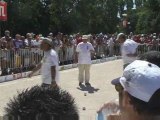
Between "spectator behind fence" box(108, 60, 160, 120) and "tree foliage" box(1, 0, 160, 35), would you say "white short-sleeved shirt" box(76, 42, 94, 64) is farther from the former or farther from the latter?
"tree foliage" box(1, 0, 160, 35)

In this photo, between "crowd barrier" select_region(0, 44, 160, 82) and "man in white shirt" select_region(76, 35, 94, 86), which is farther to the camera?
"crowd barrier" select_region(0, 44, 160, 82)

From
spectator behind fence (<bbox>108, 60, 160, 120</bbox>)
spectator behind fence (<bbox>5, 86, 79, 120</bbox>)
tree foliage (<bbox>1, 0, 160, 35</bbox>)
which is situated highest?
tree foliage (<bbox>1, 0, 160, 35</bbox>)

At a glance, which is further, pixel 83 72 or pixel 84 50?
pixel 83 72

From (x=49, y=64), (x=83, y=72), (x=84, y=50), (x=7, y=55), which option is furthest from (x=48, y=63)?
(x=7, y=55)

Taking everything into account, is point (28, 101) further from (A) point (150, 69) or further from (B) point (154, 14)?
(B) point (154, 14)

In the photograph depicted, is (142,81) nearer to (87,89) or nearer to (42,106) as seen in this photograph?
(42,106)

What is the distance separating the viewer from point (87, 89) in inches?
596

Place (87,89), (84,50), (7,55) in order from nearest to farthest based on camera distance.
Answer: (87,89), (84,50), (7,55)

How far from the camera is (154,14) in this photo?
60.2 meters

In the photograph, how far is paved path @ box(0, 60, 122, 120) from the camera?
1166 centimetres

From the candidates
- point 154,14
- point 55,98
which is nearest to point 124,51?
point 55,98

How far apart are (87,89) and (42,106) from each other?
1237 centimetres

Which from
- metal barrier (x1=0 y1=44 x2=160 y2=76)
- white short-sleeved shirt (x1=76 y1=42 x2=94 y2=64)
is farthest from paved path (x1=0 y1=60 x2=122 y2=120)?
white short-sleeved shirt (x1=76 y1=42 x2=94 y2=64)

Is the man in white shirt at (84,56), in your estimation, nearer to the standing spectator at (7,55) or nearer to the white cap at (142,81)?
the standing spectator at (7,55)
